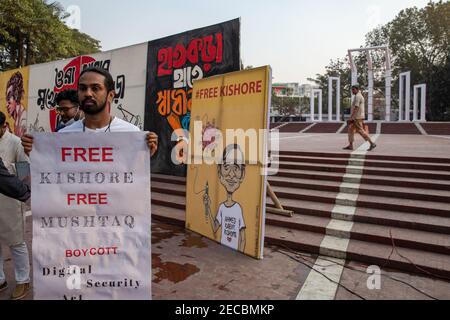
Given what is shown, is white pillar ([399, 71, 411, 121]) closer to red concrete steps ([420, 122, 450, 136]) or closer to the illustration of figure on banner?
red concrete steps ([420, 122, 450, 136])

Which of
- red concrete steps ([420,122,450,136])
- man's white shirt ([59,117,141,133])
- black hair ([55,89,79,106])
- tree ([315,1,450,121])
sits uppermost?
tree ([315,1,450,121])

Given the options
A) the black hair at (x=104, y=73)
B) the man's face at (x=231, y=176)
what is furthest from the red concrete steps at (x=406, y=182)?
the black hair at (x=104, y=73)

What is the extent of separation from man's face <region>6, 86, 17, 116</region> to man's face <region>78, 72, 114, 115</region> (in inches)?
541

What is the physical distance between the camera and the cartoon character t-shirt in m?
4.67

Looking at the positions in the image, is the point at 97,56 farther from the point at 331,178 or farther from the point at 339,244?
the point at 339,244

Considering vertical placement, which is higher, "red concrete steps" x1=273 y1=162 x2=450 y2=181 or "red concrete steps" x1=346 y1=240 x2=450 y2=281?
"red concrete steps" x1=273 y1=162 x2=450 y2=181

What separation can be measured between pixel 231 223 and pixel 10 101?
1341 cm

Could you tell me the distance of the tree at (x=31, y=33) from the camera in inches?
687

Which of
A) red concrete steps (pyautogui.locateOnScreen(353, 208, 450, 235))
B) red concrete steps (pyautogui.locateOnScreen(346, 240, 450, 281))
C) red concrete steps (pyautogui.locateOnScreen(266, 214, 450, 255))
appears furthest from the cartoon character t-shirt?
red concrete steps (pyautogui.locateOnScreen(353, 208, 450, 235))

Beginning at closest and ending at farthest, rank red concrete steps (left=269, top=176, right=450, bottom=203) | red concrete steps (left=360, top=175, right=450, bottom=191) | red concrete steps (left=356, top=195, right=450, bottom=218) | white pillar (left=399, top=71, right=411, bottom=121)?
red concrete steps (left=356, top=195, right=450, bottom=218) → red concrete steps (left=269, top=176, right=450, bottom=203) → red concrete steps (left=360, top=175, right=450, bottom=191) → white pillar (left=399, top=71, right=411, bottom=121)

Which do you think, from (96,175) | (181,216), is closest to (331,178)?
(181,216)

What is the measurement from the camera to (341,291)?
3.59 m

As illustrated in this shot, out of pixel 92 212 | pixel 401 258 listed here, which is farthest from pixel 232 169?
pixel 92 212
